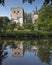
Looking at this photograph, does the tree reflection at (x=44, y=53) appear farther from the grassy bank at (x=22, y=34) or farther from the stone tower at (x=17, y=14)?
the stone tower at (x=17, y=14)

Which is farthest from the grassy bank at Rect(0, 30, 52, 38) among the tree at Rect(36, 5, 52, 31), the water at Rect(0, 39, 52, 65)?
the water at Rect(0, 39, 52, 65)

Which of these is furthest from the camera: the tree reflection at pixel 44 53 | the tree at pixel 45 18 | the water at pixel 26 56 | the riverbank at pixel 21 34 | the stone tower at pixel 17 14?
the stone tower at pixel 17 14

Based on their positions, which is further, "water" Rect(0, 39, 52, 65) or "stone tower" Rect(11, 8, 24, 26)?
"stone tower" Rect(11, 8, 24, 26)

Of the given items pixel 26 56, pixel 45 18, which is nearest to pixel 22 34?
pixel 45 18

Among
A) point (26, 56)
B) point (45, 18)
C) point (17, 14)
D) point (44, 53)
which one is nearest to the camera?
point (26, 56)

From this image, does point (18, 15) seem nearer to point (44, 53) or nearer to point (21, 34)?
point (21, 34)

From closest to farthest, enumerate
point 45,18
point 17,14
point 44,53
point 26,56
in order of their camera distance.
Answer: point 26,56
point 44,53
point 45,18
point 17,14

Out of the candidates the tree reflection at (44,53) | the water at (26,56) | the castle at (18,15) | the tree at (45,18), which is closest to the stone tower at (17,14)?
the castle at (18,15)

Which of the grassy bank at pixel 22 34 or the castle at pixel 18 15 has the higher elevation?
the grassy bank at pixel 22 34

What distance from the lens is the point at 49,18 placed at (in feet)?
160

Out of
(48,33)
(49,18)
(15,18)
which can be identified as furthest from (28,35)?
(15,18)

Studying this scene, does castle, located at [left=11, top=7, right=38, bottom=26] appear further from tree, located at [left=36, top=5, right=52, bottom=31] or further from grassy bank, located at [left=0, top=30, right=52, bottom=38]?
grassy bank, located at [left=0, top=30, right=52, bottom=38]

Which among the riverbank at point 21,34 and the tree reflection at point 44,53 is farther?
the riverbank at point 21,34

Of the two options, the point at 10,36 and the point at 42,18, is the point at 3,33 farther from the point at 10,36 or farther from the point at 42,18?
the point at 42,18
